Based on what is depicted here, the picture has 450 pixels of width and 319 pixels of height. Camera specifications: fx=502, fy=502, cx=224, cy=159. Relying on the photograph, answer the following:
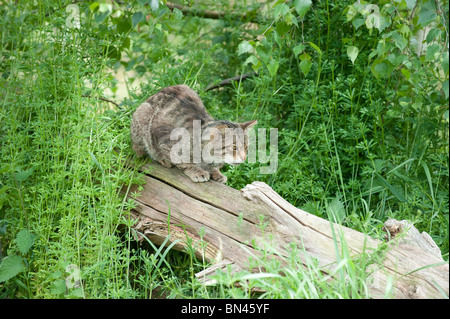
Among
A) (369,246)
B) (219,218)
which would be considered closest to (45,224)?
Result: (219,218)

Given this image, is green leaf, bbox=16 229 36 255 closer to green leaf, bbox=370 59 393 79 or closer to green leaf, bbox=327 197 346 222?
green leaf, bbox=327 197 346 222

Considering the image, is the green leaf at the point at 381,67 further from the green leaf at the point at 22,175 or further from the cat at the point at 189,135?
the green leaf at the point at 22,175

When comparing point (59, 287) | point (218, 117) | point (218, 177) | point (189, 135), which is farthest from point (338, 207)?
point (59, 287)

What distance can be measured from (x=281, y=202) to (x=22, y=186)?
6.07 ft

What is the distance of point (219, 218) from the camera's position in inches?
133

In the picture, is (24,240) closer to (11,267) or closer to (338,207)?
(11,267)

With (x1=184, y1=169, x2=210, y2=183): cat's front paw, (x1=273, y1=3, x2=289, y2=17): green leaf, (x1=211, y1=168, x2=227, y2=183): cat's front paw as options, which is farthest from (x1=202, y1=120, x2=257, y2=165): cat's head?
(x1=273, y1=3, x2=289, y2=17): green leaf

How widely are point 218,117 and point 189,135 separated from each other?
2.92 ft

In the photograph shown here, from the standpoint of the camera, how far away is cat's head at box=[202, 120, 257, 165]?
3811 mm

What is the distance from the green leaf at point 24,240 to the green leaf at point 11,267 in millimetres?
109

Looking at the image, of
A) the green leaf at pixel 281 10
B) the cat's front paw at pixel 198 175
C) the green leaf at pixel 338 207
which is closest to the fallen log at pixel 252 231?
the cat's front paw at pixel 198 175

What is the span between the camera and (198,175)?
144 inches
